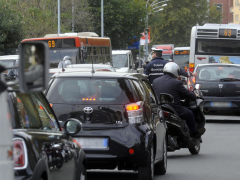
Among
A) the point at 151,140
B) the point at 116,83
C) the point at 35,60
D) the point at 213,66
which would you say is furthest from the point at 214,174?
the point at 213,66

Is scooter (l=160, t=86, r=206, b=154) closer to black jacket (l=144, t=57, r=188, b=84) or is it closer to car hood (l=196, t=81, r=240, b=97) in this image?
black jacket (l=144, t=57, r=188, b=84)

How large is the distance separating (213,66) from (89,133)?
12.1 m

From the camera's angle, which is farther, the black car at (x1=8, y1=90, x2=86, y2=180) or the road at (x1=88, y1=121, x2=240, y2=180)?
the road at (x1=88, y1=121, x2=240, y2=180)

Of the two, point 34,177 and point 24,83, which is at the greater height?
point 24,83

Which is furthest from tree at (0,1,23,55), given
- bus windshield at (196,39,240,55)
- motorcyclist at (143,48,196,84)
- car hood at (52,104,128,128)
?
car hood at (52,104,128,128)

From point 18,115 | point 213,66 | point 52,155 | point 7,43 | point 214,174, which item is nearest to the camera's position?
point 18,115

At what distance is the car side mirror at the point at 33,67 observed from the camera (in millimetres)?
3520

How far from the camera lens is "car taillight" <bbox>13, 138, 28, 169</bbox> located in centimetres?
455

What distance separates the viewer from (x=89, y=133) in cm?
837

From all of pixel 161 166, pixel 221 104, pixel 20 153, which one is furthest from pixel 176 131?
pixel 221 104

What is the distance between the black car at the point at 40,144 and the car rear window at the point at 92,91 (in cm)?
201

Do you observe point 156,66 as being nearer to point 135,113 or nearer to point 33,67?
point 135,113

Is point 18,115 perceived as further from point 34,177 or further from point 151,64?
point 151,64

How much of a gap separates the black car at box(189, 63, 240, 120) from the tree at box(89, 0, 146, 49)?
38434 mm
